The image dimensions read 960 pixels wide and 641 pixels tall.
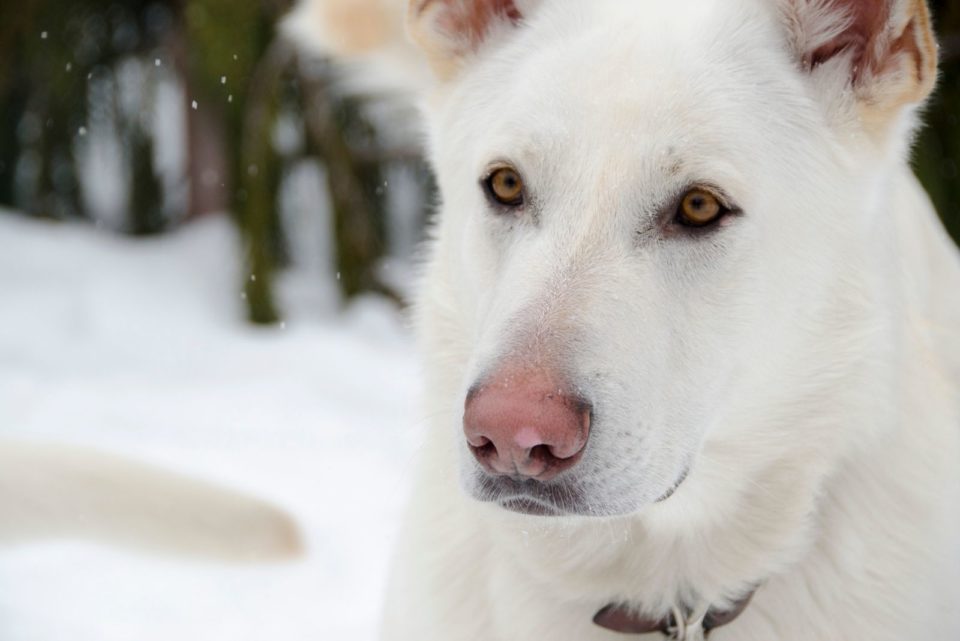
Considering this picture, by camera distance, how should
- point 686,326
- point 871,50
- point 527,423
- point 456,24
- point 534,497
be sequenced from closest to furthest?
point 527,423 < point 534,497 < point 686,326 < point 871,50 < point 456,24

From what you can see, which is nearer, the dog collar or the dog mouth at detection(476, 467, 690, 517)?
the dog mouth at detection(476, 467, 690, 517)

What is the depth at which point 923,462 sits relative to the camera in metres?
2.40

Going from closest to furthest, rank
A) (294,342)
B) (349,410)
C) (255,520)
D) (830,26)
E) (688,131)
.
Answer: (688,131), (830,26), (255,520), (349,410), (294,342)

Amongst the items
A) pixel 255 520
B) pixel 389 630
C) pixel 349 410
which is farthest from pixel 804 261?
pixel 349 410

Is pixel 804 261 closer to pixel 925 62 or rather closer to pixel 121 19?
pixel 925 62

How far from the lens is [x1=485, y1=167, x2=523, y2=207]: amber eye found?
2215mm

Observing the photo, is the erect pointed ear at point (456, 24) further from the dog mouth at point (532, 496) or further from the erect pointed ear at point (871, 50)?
the dog mouth at point (532, 496)

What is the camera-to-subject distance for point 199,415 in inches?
186

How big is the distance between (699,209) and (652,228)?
0.09 meters

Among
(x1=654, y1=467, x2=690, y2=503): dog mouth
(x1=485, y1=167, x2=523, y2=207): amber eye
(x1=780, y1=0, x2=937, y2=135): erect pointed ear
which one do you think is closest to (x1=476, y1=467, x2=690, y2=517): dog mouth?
(x1=654, y1=467, x2=690, y2=503): dog mouth

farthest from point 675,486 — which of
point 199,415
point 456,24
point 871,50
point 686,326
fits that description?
point 199,415

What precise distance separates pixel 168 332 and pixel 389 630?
313 cm

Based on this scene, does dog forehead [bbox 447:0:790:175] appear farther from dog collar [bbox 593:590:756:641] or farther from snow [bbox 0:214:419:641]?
snow [bbox 0:214:419:641]

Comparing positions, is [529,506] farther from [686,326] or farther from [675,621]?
[675,621]
